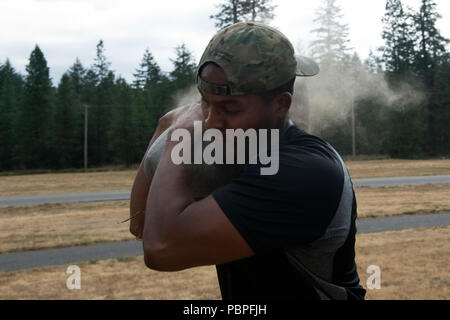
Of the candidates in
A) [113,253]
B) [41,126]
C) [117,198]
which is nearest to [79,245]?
[113,253]

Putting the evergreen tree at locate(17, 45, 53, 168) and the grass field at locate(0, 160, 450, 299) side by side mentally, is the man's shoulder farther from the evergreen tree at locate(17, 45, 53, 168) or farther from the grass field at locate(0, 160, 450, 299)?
the evergreen tree at locate(17, 45, 53, 168)

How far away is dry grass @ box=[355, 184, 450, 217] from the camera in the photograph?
1091 cm

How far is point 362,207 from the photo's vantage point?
11.7m

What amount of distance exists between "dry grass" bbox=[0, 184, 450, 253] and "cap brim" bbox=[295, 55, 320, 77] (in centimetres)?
747

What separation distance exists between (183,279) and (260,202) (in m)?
4.81

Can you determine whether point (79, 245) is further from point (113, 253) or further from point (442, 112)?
point (442, 112)

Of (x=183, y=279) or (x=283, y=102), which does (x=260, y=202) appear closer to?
(x=283, y=102)

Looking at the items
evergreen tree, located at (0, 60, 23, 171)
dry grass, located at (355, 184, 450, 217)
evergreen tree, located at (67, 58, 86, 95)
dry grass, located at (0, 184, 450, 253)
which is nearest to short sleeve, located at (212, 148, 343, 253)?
dry grass, located at (0, 184, 450, 253)

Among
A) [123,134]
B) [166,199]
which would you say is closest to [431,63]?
[123,134]

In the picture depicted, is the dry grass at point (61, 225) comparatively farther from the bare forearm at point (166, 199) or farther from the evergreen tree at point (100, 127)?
the evergreen tree at point (100, 127)

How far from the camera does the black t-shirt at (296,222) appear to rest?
1.24 metres

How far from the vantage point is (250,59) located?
126cm

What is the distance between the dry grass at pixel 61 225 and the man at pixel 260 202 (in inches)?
293

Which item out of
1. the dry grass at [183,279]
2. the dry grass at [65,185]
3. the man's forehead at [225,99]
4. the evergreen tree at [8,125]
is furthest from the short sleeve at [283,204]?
the evergreen tree at [8,125]
